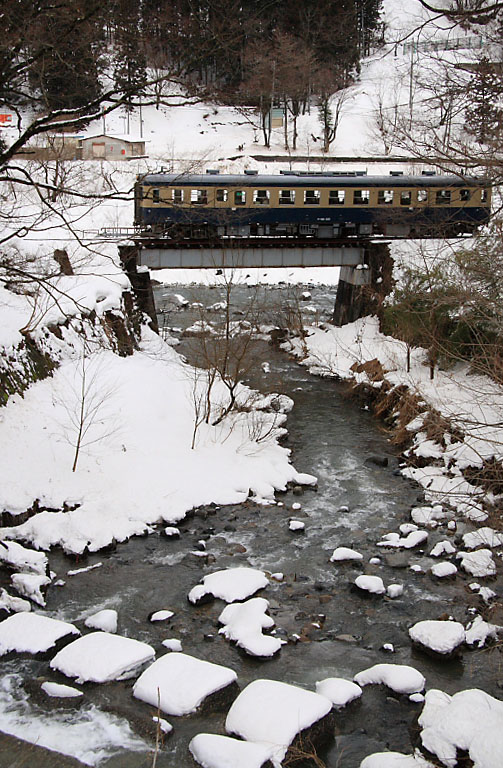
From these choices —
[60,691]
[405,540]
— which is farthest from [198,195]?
[60,691]

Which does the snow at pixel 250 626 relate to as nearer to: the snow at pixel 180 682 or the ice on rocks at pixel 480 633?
the snow at pixel 180 682

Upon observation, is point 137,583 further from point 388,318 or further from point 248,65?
point 388,318

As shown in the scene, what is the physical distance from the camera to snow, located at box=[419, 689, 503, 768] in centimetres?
657

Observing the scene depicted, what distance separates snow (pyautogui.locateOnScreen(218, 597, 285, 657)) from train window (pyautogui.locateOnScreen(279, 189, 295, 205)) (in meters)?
19.3

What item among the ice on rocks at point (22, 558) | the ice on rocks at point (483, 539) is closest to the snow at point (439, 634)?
the ice on rocks at point (483, 539)

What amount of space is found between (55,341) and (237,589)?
965 cm

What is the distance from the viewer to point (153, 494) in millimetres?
13211

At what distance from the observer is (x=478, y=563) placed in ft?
35.3

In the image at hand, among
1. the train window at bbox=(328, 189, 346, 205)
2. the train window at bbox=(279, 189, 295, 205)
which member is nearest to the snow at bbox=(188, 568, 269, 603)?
the train window at bbox=(279, 189, 295, 205)

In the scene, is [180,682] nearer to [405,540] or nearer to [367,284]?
[405,540]

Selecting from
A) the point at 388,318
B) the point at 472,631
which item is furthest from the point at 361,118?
the point at 472,631

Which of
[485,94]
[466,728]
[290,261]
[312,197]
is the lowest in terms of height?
[466,728]

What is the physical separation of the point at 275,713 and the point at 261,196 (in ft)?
71.4

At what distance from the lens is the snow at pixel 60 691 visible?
761 centimetres
